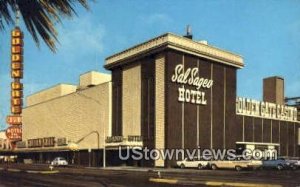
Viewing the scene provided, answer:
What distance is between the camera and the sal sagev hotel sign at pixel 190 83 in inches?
2864

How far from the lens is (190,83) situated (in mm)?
74812

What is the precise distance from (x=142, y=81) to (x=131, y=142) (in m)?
10.1

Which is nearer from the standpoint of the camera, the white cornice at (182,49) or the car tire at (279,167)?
the car tire at (279,167)

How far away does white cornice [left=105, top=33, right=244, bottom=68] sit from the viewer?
71938 millimetres

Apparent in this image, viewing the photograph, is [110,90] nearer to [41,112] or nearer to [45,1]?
[41,112]

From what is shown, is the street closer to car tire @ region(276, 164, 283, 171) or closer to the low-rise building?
car tire @ region(276, 164, 283, 171)

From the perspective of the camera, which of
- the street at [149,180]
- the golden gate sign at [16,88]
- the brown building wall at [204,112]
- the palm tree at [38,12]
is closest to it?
the palm tree at [38,12]

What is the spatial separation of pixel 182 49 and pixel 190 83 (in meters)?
5.60

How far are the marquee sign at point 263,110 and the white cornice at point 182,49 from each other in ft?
24.3

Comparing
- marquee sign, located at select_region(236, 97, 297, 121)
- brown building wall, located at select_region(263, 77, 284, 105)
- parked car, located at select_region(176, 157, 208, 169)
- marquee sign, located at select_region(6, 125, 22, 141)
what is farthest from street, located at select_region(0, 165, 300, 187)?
marquee sign, located at select_region(6, 125, 22, 141)

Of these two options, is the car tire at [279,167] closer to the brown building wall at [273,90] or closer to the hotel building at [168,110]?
the hotel building at [168,110]

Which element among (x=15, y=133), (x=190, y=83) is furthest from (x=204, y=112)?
(x=15, y=133)

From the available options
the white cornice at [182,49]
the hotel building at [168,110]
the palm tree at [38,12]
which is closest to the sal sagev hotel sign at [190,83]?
the hotel building at [168,110]

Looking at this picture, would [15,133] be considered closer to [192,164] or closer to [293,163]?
[192,164]
